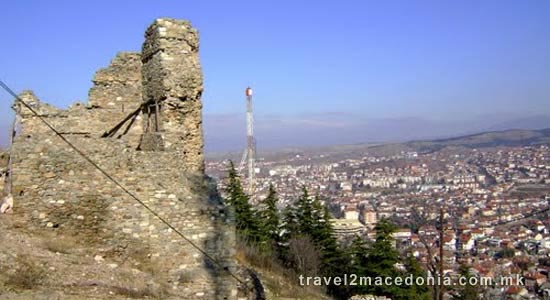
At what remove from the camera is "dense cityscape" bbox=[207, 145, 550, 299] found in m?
24.7

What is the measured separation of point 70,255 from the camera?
9273mm

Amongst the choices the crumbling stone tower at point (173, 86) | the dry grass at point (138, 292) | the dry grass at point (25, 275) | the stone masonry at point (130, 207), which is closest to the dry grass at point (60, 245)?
the stone masonry at point (130, 207)

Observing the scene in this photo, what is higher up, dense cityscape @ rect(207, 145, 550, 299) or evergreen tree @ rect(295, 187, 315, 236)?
evergreen tree @ rect(295, 187, 315, 236)

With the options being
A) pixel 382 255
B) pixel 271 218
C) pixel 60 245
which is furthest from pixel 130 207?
pixel 271 218

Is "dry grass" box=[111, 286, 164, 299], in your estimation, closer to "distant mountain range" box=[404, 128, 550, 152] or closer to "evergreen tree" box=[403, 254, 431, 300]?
"evergreen tree" box=[403, 254, 431, 300]

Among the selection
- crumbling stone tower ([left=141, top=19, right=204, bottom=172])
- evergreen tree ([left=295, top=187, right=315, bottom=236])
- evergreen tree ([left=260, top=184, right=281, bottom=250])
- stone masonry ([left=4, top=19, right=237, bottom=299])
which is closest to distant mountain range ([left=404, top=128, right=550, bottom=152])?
evergreen tree ([left=260, top=184, right=281, bottom=250])

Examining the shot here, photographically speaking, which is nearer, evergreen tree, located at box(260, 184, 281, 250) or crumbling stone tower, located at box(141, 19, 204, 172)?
crumbling stone tower, located at box(141, 19, 204, 172)

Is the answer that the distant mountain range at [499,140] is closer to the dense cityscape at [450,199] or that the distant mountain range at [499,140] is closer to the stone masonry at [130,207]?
the dense cityscape at [450,199]

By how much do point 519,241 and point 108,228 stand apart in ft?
90.3

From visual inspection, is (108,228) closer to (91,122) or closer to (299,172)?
(91,122)

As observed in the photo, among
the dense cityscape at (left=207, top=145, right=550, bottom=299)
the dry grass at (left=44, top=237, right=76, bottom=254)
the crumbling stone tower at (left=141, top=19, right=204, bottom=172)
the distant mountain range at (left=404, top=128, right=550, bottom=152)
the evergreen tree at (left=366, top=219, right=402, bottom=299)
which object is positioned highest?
the crumbling stone tower at (left=141, top=19, right=204, bottom=172)

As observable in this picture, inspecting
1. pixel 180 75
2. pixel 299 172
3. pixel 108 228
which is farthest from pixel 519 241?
pixel 299 172

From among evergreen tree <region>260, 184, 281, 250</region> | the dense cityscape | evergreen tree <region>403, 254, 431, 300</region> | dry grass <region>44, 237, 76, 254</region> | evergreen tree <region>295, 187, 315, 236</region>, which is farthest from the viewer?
evergreen tree <region>260, 184, 281, 250</region>

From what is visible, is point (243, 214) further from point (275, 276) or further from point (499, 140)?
point (499, 140)
